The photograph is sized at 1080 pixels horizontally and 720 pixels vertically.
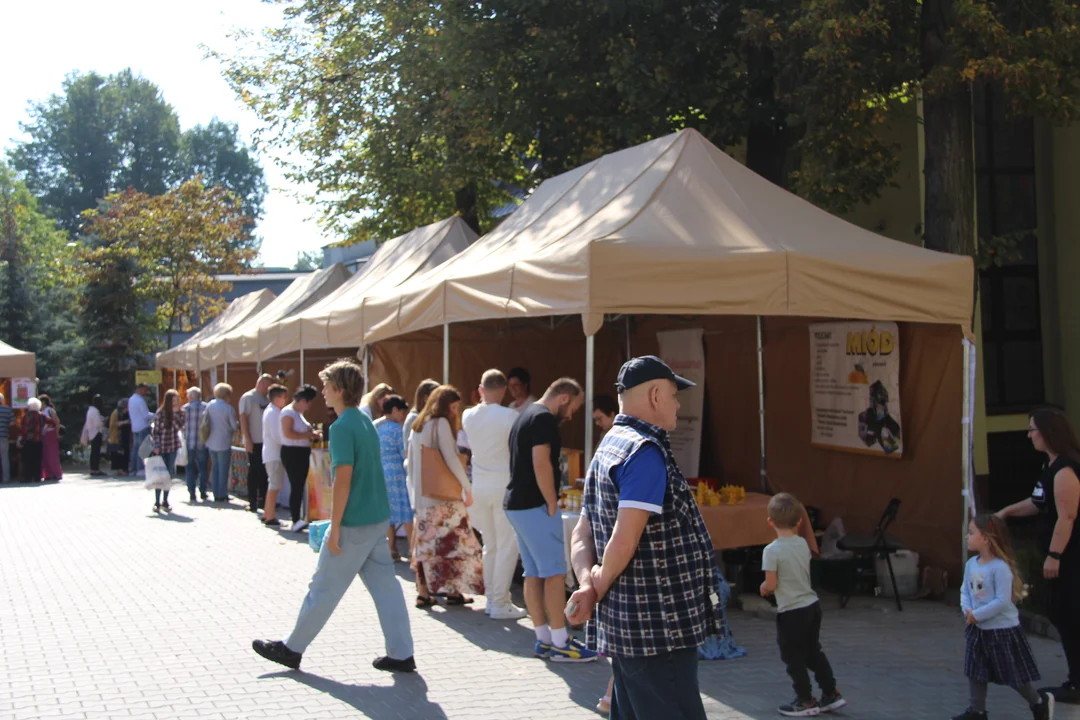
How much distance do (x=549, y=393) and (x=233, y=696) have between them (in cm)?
261

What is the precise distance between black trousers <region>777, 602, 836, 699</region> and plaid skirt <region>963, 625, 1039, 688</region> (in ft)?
2.48

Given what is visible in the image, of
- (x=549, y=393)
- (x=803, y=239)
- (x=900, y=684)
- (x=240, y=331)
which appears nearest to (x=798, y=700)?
(x=900, y=684)

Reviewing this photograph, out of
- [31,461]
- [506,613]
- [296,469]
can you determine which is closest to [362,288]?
[296,469]

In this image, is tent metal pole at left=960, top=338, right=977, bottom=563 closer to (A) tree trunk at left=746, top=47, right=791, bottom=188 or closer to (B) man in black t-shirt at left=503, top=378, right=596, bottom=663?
(B) man in black t-shirt at left=503, top=378, right=596, bottom=663

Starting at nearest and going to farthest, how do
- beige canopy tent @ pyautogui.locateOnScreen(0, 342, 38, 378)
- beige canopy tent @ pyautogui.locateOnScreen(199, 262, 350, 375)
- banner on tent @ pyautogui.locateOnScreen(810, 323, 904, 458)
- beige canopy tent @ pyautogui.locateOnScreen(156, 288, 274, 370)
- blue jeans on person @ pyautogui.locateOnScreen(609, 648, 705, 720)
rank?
blue jeans on person @ pyautogui.locateOnScreen(609, 648, 705, 720), banner on tent @ pyautogui.locateOnScreen(810, 323, 904, 458), beige canopy tent @ pyautogui.locateOnScreen(199, 262, 350, 375), beige canopy tent @ pyautogui.locateOnScreen(156, 288, 274, 370), beige canopy tent @ pyautogui.locateOnScreen(0, 342, 38, 378)

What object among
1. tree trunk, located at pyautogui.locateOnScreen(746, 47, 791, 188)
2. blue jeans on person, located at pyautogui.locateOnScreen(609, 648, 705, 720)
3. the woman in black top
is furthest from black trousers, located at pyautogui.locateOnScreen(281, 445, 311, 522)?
blue jeans on person, located at pyautogui.locateOnScreen(609, 648, 705, 720)

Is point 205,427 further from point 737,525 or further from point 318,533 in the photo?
point 737,525

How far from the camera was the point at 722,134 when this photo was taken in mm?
15016

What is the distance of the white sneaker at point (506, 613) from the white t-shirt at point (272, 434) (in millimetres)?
6436

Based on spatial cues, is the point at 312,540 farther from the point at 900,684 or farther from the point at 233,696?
the point at 900,684

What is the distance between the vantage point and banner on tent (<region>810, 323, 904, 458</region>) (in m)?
10.3

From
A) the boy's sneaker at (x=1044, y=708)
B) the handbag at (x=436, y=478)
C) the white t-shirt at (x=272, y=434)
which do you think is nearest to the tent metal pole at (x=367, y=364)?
the white t-shirt at (x=272, y=434)

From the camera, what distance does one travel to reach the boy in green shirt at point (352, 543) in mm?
7047

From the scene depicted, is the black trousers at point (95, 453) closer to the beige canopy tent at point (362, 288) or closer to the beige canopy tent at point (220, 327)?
the beige canopy tent at point (220, 327)
